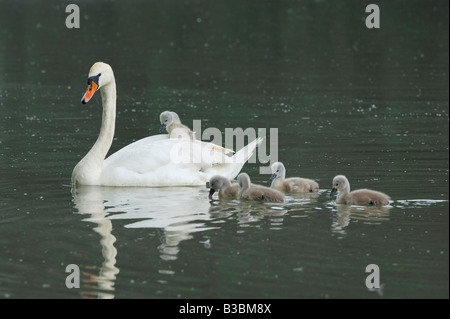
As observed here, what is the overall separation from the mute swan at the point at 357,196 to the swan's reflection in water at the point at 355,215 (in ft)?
0.19

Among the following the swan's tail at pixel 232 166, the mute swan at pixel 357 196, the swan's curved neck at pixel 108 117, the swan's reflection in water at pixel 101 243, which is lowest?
the swan's reflection in water at pixel 101 243

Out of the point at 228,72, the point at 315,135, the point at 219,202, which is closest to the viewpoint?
the point at 219,202

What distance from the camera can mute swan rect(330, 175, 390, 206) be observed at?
10.7 meters

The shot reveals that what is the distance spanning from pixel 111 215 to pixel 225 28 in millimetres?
23203

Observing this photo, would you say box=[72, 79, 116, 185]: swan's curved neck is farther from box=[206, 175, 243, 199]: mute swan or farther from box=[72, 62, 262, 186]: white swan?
box=[206, 175, 243, 199]: mute swan

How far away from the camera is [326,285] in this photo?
8156mm

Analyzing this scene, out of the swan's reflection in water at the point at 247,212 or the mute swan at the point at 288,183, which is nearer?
the swan's reflection in water at the point at 247,212

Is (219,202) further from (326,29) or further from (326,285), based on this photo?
(326,29)

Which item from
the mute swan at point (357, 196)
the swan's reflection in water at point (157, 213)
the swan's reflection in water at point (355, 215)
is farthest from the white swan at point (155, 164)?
the swan's reflection in water at point (355, 215)

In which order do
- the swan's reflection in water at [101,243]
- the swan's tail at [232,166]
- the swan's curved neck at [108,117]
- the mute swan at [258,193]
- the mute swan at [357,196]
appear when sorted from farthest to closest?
the swan's curved neck at [108,117] < the swan's tail at [232,166] < the mute swan at [258,193] < the mute swan at [357,196] < the swan's reflection in water at [101,243]

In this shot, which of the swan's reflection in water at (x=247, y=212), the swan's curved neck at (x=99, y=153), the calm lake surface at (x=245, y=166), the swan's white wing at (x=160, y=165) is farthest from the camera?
the swan's curved neck at (x=99, y=153)

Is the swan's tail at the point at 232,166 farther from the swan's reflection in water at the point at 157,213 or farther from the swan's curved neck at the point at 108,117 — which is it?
the swan's curved neck at the point at 108,117

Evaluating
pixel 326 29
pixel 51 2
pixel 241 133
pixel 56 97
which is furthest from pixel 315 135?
pixel 51 2

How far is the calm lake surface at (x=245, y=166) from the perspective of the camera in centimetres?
856
